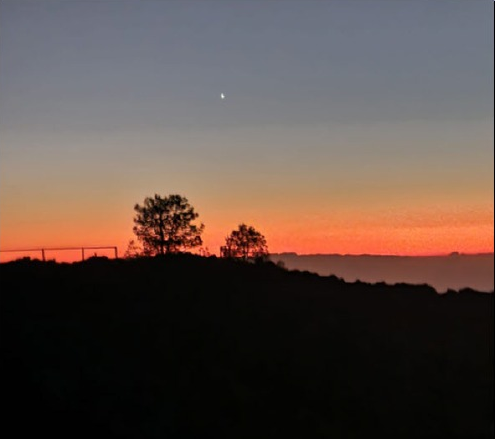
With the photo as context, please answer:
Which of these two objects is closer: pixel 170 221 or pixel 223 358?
pixel 223 358

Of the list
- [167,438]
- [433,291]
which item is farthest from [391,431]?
[433,291]

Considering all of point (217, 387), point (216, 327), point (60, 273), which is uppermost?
point (60, 273)

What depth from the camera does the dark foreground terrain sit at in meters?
32.2

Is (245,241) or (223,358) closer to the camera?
(223,358)

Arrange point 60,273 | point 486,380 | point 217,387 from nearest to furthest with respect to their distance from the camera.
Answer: point 217,387 < point 486,380 < point 60,273

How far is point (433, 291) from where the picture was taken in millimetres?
51906

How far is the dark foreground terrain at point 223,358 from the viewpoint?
106 feet

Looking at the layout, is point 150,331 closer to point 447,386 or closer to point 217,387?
point 217,387

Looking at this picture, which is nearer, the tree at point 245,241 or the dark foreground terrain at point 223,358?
the dark foreground terrain at point 223,358

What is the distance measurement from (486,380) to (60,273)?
975 inches

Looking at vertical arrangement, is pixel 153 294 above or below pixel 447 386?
above

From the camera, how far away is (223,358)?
37.2 metres

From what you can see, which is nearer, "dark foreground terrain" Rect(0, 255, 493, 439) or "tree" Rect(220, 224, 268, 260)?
"dark foreground terrain" Rect(0, 255, 493, 439)

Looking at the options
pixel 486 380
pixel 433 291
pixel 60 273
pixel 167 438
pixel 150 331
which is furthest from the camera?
pixel 433 291
